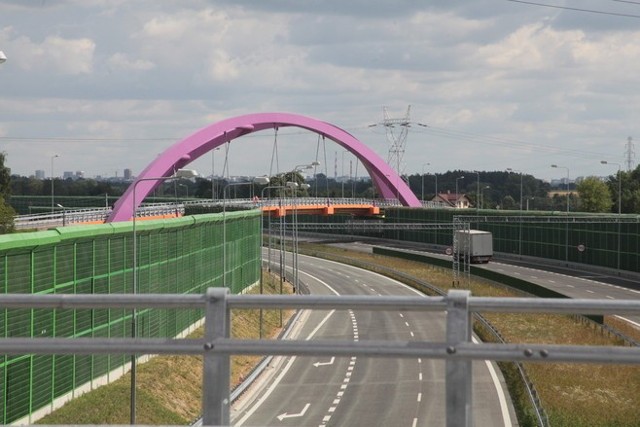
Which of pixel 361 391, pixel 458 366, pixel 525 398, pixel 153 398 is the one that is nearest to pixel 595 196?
pixel 361 391

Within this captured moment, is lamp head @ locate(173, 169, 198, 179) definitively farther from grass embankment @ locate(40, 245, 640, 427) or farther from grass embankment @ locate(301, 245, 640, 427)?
grass embankment @ locate(301, 245, 640, 427)

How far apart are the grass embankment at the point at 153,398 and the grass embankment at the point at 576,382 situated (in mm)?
11784

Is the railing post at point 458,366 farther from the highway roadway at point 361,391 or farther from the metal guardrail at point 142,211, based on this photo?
the metal guardrail at point 142,211

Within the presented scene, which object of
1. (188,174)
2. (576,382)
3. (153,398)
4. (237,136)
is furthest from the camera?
(237,136)

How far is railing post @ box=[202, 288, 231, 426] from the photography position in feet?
22.0

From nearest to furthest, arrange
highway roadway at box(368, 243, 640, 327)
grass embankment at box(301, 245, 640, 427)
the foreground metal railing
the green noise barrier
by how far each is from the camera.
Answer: the foreground metal railing, the green noise barrier, grass embankment at box(301, 245, 640, 427), highway roadway at box(368, 243, 640, 327)

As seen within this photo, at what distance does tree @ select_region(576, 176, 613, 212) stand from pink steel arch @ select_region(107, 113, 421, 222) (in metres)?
33.0

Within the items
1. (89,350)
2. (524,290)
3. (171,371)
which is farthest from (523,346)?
(524,290)

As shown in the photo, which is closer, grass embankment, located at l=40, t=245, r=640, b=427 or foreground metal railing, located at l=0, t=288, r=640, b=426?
foreground metal railing, located at l=0, t=288, r=640, b=426

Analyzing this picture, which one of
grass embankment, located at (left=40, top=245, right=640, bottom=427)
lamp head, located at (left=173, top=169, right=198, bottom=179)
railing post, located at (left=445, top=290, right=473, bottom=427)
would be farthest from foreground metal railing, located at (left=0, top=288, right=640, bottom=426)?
lamp head, located at (left=173, top=169, right=198, bottom=179)

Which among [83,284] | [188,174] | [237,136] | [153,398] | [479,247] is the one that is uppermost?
[237,136]

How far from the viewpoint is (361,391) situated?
1850 inches

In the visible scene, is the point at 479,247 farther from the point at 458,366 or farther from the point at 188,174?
the point at 458,366

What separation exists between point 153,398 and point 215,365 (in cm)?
3380
